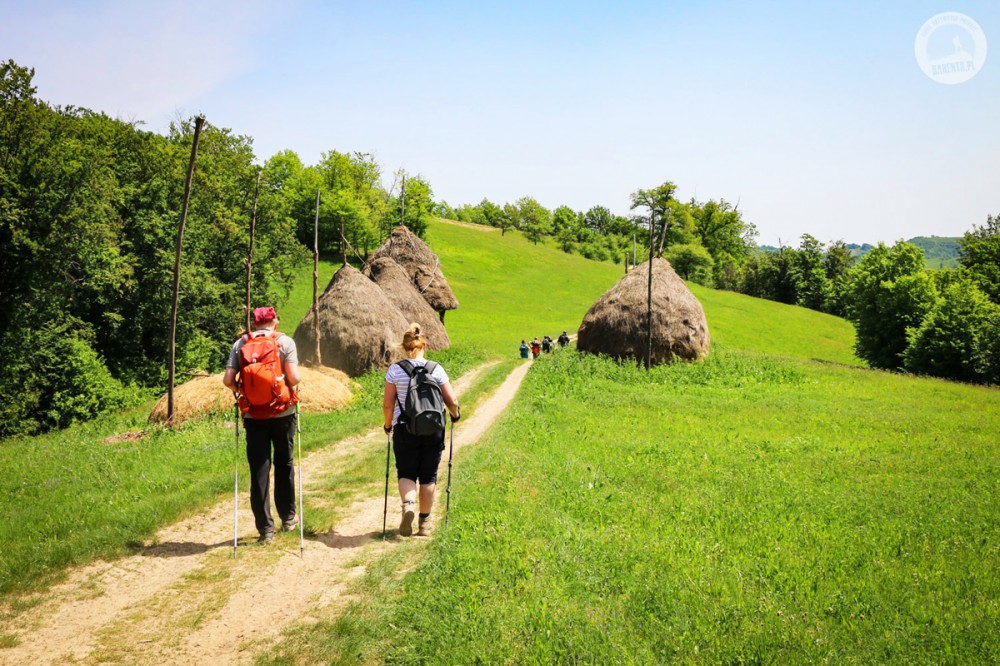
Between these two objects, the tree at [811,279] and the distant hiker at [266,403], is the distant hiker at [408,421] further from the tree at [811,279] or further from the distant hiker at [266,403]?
the tree at [811,279]

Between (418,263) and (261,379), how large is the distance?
2871 centimetres

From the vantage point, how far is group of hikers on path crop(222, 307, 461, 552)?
6.39 meters

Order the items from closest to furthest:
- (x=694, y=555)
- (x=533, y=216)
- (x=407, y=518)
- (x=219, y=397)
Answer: (x=694, y=555) < (x=407, y=518) < (x=219, y=397) < (x=533, y=216)

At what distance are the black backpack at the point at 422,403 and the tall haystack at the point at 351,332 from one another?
53.0ft

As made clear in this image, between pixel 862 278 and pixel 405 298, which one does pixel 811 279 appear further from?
pixel 405 298

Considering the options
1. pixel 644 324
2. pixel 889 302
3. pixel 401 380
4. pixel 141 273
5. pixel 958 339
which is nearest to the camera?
pixel 401 380

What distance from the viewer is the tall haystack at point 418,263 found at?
112ft

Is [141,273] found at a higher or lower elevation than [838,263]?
lower

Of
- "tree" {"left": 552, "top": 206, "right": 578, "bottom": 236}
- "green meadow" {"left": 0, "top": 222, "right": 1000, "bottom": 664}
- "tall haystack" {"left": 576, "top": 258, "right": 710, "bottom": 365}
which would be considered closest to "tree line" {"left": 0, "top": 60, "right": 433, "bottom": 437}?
"green meadow" {"left": 0, "top": 222, "right": 1000, "bottom": 664}

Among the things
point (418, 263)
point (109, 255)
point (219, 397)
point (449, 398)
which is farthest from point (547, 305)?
point (449, 398)

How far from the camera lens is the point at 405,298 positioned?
29.4 m

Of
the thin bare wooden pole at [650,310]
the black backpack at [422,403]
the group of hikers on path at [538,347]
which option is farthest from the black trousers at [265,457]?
the group of hikers on path at [538,347]

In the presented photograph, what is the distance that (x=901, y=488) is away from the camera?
9562 millimetres

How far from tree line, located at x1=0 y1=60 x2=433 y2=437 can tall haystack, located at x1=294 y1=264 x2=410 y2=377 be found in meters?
2.40
